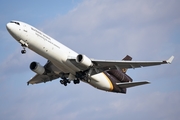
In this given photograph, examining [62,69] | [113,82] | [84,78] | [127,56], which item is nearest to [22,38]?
[62,69]

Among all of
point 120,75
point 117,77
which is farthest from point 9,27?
point 120,75

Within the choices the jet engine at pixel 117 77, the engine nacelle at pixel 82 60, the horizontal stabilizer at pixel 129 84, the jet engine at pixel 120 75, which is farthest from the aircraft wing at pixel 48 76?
the horizontal stabilizer at pixel 129 84

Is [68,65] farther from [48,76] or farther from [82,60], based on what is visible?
[48,76]

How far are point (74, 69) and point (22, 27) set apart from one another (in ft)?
24.9

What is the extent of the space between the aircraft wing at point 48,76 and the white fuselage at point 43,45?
3515mm

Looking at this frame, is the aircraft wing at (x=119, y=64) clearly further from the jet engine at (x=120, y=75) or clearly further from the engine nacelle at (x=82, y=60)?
the jet engine at (x=120, y=75)

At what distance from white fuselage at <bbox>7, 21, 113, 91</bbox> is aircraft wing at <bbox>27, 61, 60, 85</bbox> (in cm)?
352

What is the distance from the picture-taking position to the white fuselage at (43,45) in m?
44.4

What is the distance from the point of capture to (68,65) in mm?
46688

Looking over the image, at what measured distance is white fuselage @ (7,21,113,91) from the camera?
4438cm

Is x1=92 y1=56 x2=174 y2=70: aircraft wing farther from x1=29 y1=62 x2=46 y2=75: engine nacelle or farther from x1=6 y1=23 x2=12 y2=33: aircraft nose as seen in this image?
x1=6 y1=23 x2=12 y2=33: aircraft nose

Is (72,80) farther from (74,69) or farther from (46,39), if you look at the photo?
(46,39)

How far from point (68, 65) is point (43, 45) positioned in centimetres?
370

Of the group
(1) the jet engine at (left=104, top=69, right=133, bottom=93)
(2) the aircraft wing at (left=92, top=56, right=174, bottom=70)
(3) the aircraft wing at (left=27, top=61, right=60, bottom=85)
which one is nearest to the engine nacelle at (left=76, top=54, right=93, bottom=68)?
(2) the aircraft wing at (left=92, top=56, right=174, bottom=70)
